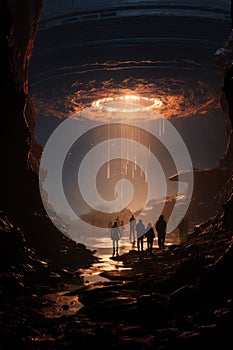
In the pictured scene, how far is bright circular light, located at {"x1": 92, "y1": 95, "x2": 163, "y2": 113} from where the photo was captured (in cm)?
3400

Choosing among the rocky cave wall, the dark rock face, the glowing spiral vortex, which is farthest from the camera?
the glowing spiral vortex

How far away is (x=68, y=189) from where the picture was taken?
60.2m

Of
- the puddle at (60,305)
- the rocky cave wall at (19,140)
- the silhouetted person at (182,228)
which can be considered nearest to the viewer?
the puddle at (60,305)

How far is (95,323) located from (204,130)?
40.7 metres

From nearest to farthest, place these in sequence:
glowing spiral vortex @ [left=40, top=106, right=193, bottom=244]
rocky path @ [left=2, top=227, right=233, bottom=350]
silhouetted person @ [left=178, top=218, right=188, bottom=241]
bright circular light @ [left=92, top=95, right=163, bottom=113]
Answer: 1. rocky path @ [left=2, top=227, right=233, bottom=350]
2. silhouetted person @ [left=178, top=218, right=188, bottom=241]
3. bright circular light @ [left=92, top=95, right=163, bottom=113]
4. glowing spiral vortex @ [left=40, top=106, right=193, bottom=244]

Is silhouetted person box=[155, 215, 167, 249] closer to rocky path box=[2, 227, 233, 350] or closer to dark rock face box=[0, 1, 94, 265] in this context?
dark rock face box=[0, 1, 94, 265]

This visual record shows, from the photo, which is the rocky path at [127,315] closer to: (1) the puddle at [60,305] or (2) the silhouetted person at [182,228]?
(1) the puddle at [60,305]

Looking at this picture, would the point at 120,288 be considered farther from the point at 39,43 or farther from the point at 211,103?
the point at 211,103

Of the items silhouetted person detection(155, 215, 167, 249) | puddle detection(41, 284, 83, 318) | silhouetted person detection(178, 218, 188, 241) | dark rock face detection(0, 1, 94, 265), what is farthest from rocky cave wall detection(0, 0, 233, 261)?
silhouetted person detection(178, 218, 188, 241)

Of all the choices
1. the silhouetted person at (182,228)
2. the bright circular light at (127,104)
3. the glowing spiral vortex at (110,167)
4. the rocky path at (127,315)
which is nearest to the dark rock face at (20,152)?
the rocky path at (127,315)

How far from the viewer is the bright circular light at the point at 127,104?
3400cm

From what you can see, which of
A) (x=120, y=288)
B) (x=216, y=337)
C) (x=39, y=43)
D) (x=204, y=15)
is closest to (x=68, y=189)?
(x=39, y=43)

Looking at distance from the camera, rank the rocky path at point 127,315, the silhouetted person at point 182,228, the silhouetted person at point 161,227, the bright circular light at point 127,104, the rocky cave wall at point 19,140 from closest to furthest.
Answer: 1. the rocky path at point 127,315
2. the rocky cave wall at point 19,140
3. the silhouetted person at point 161,227
4. the silhouetted person at point 182,228
5. the bright circular light at point 127,104

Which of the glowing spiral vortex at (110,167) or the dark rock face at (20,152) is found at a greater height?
the glowing spiral vortex at (110,167)
